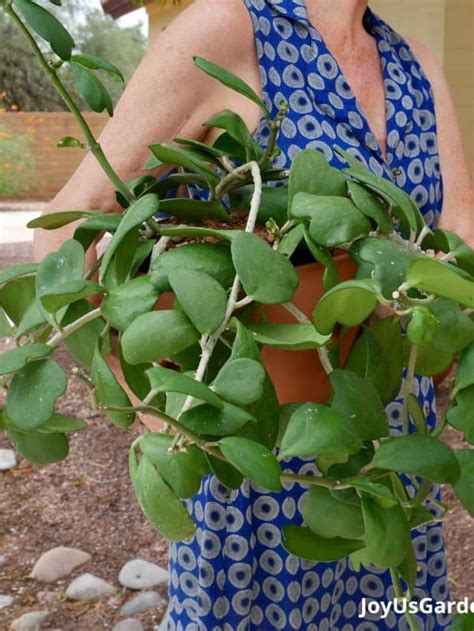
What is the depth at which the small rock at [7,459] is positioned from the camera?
2.44m

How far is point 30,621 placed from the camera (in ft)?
5.70

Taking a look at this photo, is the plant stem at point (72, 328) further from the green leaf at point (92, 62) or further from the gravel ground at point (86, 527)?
the gravel ground at point (86, 527)

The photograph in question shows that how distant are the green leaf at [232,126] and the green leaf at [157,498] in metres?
0.20

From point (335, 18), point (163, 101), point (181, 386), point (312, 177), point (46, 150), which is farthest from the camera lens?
point (46, 150)

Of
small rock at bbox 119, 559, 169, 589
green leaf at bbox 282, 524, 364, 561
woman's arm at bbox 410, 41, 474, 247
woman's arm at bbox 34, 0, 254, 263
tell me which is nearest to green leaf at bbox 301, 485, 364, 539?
green leaf at bbox 282, 524, 364, 561

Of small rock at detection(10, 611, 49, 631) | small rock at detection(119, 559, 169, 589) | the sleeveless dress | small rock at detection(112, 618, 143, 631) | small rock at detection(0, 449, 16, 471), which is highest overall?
the sleeveless dress

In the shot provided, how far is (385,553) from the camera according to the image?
368mm

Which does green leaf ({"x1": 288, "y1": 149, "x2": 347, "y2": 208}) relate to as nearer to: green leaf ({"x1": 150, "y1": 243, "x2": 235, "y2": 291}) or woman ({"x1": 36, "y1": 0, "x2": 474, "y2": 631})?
green leaf ({"x1": 150, "y1": 243, "x2": 235, "y2": 291})

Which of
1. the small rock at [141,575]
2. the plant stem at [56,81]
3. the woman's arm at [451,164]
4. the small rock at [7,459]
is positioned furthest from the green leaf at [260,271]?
the small rock at [7,459]

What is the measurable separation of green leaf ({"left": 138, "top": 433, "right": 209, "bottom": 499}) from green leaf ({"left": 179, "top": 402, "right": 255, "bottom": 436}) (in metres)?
0.01

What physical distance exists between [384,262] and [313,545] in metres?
0.14

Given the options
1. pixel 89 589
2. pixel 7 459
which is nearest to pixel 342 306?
pixel 89 589

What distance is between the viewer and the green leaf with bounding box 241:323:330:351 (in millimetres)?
363

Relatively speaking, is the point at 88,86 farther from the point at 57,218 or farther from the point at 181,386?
the point at 181,386
